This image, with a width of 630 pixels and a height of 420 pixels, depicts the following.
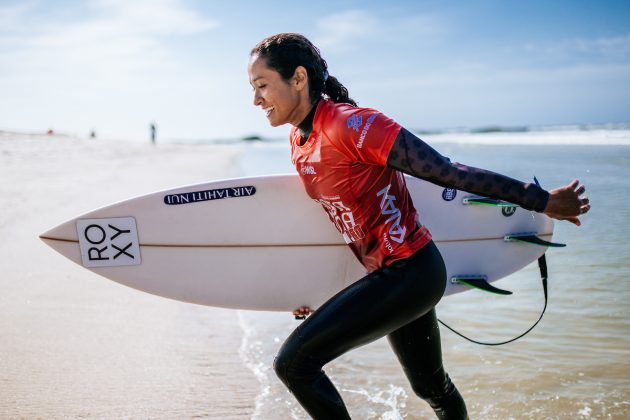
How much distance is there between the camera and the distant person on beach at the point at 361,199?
168 centimetres

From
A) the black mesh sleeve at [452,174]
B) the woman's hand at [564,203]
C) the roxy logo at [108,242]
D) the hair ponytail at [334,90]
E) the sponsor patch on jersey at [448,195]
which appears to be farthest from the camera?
the sponsor patch on jersey at [448,195]

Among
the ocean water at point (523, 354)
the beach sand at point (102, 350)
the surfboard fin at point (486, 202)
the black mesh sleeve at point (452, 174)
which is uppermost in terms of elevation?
the black mesh sleeve at point (452, 174)

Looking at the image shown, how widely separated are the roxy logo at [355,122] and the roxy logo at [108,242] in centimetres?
156

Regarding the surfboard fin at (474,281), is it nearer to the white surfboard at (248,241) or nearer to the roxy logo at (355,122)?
the white surfboard at (248,241)

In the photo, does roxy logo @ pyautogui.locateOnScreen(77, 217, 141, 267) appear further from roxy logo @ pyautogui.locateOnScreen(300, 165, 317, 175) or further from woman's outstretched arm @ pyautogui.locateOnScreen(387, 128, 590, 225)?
woman's outstretched arm @ pyautogui.locateOnScreen(387, 128, 590, 225)

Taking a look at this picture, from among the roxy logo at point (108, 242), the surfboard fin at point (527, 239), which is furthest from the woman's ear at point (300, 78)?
the surfboard fin at point (527, 239)

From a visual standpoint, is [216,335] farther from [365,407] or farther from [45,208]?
[45,208]

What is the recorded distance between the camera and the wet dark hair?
6.09ft

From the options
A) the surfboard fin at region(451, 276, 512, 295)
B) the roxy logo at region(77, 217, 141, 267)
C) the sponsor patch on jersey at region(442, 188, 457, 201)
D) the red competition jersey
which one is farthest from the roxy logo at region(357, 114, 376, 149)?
the roxy logo at region(77, 217, 141, 267)

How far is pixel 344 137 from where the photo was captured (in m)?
1.69

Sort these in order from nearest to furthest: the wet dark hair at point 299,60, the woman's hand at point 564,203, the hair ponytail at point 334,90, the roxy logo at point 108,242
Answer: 1. the woman's hand at point 564,203
2. the wet dark hair at point 299,60
3. the hair ponytail at point 334,90
4. the roxy logo at point 108,242

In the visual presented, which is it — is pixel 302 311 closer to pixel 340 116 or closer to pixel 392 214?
pixel 392 214

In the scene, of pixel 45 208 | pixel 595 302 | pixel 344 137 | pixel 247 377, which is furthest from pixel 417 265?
pixel 45 208

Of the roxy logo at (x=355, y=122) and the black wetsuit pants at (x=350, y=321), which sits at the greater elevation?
the roxy logo at (x=355, y=122)
